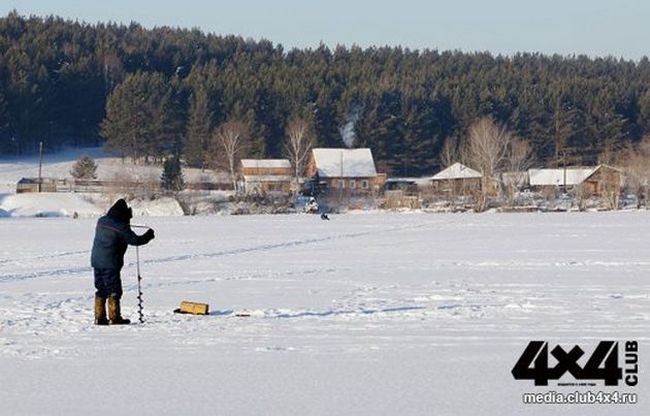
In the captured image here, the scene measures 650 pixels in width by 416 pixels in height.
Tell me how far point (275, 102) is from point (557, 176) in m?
28.2

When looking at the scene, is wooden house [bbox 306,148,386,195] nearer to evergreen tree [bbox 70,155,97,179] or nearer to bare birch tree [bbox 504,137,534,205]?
bare birch tree [bbox 504,137,534,205]

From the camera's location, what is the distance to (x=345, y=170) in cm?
8419

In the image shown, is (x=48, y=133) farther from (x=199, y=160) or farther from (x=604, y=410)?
(x=604, y=410)

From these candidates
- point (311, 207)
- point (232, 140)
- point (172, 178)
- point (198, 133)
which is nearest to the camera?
point (311, 207)

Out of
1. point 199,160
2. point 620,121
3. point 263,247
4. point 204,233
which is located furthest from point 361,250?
point 620,121

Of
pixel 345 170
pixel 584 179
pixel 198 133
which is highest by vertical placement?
pixel 198 133

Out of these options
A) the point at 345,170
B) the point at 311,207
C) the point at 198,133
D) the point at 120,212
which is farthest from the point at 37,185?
the point at 120,212

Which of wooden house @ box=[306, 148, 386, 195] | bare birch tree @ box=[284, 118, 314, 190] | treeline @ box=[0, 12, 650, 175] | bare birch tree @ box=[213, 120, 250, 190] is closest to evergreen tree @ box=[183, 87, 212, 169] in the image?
treeline @ box=[0, 12, 650, 175]

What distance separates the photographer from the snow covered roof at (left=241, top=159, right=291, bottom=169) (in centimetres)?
8247

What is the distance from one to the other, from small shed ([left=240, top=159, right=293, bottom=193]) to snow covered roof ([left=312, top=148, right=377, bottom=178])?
8.75 feet

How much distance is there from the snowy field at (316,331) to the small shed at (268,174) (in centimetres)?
4793

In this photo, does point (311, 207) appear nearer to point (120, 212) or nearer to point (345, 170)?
point (345, 170)

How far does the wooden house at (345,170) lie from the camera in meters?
83.6

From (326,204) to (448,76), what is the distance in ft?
179
